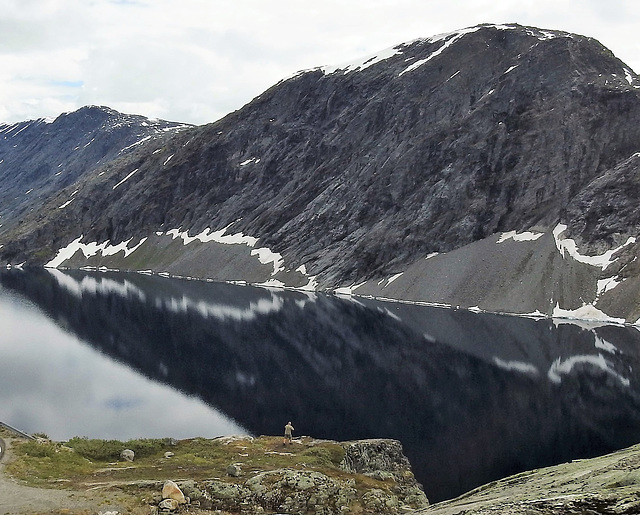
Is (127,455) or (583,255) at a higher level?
(583,255)

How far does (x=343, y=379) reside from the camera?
249ft

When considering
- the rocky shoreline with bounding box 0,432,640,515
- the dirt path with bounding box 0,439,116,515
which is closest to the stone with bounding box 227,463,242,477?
the rocky shoreline with bounding box 0,432,640,515

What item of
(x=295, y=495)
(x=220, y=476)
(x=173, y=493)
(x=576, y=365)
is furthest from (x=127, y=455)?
(x=576, y=365)

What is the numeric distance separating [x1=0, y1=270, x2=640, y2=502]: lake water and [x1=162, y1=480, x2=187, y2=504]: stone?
922 inches

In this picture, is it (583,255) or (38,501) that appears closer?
(38,501)

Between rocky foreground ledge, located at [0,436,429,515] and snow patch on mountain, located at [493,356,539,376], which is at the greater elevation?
snow patch on mountain, located at [493,356,539,376]

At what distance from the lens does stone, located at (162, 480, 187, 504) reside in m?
24.6

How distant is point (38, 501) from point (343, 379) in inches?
2126

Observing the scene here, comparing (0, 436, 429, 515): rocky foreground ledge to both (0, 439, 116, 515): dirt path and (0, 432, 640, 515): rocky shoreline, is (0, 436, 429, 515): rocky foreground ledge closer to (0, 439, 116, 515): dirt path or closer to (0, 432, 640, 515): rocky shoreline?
(0, 432, 640, 515): rocky shoreline

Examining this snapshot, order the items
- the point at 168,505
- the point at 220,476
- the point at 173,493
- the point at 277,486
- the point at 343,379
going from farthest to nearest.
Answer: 1. the point at 343,379
2. the point at 220,476
3. the point at 277,486
4. the point at 173,493
5. the point at 168,505

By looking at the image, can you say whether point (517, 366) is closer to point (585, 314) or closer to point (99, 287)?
point (585, 314)

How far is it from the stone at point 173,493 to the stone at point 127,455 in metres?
11.9

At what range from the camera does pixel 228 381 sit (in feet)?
245

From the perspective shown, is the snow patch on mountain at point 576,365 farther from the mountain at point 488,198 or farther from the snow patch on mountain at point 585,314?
the mountain at point 488,198
